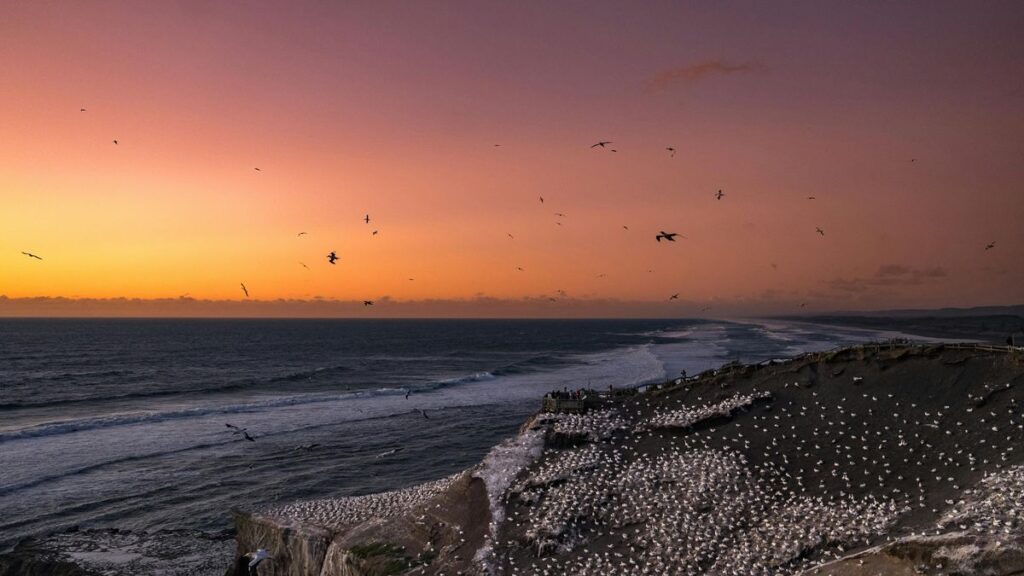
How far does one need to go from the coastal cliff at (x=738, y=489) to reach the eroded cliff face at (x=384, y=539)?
9cm

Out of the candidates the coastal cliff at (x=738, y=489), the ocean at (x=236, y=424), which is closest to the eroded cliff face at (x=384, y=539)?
the coastal cliff at (x=738, y=489)

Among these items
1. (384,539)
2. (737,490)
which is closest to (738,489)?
(737,490)

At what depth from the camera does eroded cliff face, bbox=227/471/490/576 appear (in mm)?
27281

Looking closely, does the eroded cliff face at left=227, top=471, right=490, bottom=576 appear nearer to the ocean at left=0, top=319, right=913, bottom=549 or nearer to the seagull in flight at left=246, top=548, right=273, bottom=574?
the seagull in flight at left=246, top=548, right=273, bottom=574

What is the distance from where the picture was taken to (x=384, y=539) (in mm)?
29219

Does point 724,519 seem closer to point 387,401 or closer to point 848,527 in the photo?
point 848,527

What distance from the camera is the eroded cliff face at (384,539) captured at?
27.3 meters

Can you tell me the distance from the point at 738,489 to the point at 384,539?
1619cm

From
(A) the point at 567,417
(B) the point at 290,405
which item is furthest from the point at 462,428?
(A) the point at 567,417

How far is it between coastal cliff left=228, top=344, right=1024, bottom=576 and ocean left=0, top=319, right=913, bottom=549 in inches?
618

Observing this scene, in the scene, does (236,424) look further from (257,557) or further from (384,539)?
(384,539)

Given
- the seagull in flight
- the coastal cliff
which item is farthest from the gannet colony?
the seagull in flight

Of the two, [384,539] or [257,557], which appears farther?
[257,557]

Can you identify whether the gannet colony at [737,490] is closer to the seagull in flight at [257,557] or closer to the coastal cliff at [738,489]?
the coastal cliff at [738,489]
